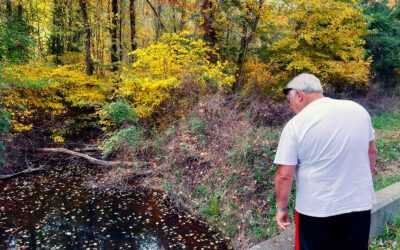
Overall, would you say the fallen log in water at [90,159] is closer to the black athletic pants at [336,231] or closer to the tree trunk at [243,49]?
the tree trunk at [243,49]

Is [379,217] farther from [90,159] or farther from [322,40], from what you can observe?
[322,40]

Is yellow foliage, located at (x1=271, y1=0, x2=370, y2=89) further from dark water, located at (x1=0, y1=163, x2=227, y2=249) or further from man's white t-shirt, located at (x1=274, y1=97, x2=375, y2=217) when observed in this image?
man's white t-shirt, located at (x1=274, y1=97, x2=375, y2=217)

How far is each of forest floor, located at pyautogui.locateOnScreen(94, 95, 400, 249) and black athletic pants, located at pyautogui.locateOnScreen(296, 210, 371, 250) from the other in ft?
9.68

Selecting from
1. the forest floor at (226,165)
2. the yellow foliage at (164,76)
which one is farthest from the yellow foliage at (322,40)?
the yellow foliage at (164,76)

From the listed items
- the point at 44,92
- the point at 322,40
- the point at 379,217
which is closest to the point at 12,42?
the point at 44,92

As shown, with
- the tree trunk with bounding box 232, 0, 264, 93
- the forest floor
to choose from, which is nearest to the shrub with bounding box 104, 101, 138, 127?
the forest floor

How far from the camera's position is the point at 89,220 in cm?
580

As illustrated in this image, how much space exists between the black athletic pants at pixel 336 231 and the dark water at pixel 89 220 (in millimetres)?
3260

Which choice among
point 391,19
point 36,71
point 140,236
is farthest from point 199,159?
point 391,19

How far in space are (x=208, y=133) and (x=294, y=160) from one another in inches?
235

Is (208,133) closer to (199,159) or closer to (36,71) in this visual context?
(199,159)

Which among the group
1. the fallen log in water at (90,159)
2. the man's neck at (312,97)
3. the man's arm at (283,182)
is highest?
the man's neck at (312,97)

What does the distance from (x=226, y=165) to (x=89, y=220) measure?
337 cm

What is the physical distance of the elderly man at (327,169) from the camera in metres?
1.80
